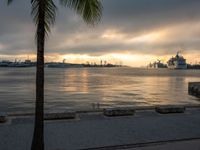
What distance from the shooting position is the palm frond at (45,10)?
650 cm

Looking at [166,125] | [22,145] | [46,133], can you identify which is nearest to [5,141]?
[22,145]

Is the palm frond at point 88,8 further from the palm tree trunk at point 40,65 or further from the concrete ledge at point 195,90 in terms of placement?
the concrete ledge at point 195,90

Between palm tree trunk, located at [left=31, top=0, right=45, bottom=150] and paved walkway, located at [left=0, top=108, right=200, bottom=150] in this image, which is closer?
palm tree trunk, located at [left=31, top=0, right=45, bottom=150]

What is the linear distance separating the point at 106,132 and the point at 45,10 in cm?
544

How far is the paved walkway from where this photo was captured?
29.0ft

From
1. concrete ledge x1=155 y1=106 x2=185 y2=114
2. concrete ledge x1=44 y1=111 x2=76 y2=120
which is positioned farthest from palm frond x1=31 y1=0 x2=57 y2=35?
concrete ledge x1=155 y1=106 x2=185 y2=114

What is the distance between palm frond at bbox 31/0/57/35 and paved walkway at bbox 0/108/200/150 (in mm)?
3848

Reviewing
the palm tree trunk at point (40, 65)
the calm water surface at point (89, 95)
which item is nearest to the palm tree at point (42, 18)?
the palm tree trunk at point (40, 65)

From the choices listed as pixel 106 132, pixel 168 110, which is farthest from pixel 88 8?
pixel 168 110

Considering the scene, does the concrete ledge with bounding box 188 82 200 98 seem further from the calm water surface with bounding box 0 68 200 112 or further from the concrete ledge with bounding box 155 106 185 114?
the concrete ledge with bounding box 155 106 185 114

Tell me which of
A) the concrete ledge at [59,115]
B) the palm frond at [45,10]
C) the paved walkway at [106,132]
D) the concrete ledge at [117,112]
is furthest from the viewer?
the concrete ledge at [117,112]

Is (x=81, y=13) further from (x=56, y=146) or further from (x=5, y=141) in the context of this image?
(x=5, y=141)

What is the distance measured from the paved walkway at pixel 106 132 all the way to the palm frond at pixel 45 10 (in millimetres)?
3848

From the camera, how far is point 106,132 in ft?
34.4
